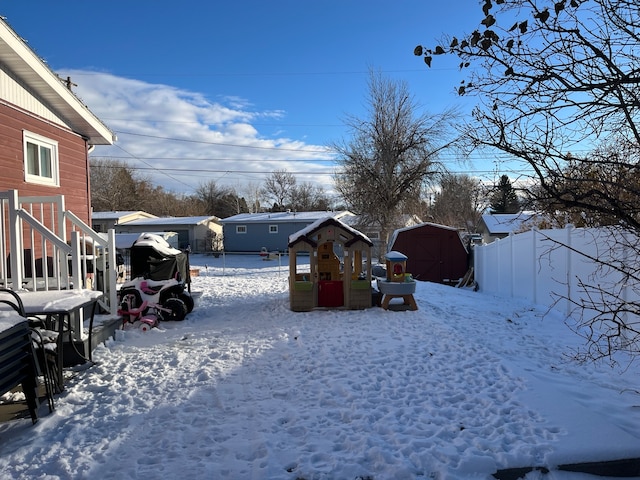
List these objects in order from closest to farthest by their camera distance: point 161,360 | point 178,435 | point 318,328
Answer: point 178,435 → point 161,360 → point 318,328

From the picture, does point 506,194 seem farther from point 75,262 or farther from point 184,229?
point 184,229

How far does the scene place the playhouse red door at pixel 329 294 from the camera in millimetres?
9391

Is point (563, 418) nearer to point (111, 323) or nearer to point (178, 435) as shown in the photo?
point (178, 435)

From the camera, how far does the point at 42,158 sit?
8.19 metres

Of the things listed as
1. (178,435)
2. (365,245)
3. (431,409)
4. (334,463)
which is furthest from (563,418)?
(365,245)

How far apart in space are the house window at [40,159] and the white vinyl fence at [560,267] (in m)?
8.50

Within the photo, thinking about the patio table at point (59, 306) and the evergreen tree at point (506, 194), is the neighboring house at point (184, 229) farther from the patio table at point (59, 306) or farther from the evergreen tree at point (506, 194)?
the evergreen tree at point (506, 194)

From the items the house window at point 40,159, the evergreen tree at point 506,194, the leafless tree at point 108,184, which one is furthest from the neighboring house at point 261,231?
the evergreen tree at point 506,194

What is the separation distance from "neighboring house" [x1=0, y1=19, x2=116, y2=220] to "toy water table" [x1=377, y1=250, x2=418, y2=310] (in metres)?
7.13

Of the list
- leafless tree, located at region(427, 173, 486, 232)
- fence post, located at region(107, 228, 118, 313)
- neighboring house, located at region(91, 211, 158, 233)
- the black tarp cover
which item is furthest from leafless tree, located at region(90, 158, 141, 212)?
fence post, located at region(107, 228, 118, 313)

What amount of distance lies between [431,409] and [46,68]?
8.46m

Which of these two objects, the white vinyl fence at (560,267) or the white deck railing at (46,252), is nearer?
the white deck railing at (46,252)

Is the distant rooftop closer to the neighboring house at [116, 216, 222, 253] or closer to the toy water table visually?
the neighboring house at [116, 216, 222, 253]

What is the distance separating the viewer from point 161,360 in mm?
5496
